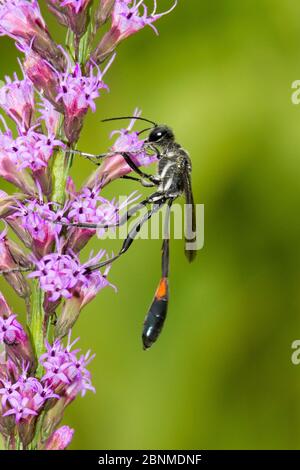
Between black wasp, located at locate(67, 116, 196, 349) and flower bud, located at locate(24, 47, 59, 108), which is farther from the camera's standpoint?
black wasp, located at locate(67, 116, 196, 349)

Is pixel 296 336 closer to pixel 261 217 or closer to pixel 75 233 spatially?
pixel 261 217

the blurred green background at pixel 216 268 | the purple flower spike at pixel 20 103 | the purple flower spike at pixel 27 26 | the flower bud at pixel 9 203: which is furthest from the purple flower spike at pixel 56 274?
the blurred green background at pixel 216 268

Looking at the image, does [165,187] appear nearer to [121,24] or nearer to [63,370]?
[121,24]

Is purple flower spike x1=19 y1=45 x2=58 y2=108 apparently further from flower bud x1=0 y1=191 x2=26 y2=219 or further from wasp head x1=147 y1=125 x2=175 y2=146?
wasp head x1=147 y1=125 x2=175 y2=146

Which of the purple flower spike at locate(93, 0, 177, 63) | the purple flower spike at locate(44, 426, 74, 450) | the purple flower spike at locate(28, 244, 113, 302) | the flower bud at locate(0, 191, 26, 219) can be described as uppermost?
the purple flower spike at locate(93, 0, 177, 63)

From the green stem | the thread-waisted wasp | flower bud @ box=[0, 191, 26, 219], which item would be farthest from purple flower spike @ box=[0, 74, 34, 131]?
the green stem

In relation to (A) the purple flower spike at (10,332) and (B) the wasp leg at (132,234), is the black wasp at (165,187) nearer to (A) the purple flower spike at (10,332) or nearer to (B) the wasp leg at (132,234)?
(B) the wasp leg at (132,234)

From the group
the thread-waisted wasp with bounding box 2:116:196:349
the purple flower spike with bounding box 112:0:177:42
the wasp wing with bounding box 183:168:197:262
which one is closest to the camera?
the purple flower spike with bounding box 112:0:177:42
